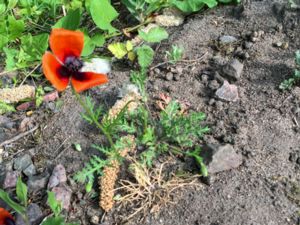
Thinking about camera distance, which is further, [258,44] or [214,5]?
[214,5]

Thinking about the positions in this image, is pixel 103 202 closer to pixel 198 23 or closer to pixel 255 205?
pixel 255 205

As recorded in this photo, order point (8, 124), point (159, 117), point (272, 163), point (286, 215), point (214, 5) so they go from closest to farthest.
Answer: point (286, 215)
point (272, 163)
point (159, 117)
point (8, 124)
point (214, 5)

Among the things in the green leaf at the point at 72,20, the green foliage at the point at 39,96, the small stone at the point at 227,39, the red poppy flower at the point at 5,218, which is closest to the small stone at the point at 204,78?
the small stone at the point at 227,39

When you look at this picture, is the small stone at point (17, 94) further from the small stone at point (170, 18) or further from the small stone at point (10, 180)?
the small stone at point (170, 18)

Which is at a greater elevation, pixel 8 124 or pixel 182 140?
pixel 182 140

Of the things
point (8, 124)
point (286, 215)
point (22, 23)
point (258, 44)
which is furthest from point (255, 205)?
point (22, 23)

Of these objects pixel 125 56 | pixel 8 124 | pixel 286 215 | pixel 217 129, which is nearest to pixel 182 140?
pixel 217 129

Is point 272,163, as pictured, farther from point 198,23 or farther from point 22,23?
point 22,23

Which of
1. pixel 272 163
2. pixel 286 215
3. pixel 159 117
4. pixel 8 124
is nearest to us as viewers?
pixel 286 215

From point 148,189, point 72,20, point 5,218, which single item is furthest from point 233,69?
point 5,218
